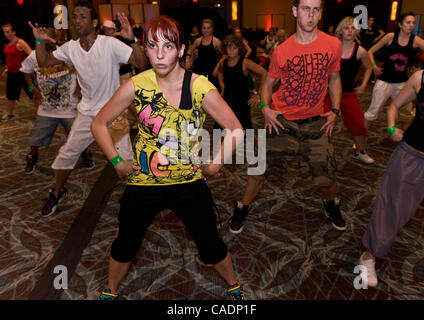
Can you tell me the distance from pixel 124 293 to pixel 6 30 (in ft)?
16.4

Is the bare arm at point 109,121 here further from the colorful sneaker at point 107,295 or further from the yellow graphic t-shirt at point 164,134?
the colorful sneaker at point 107,295

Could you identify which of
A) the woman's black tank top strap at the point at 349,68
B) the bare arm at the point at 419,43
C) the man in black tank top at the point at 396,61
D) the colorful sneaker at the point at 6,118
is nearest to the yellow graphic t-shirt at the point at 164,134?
the woman's black tank top strap at the point at 349,68

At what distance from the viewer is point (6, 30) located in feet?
18.2

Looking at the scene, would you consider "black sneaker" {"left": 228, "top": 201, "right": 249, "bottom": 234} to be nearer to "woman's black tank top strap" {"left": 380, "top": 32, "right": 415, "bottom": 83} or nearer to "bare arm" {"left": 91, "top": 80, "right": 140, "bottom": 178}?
"bare arm" {"left": 91, "top": 80, "right": 140, "bottom": 178}

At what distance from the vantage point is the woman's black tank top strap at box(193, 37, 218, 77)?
17.7 ft

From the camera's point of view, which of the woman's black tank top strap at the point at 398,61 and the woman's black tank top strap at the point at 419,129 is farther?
the woman's black tank top strap at the point at 398,61

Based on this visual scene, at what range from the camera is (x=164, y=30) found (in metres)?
1.61

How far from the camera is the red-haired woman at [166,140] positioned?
5.51ft

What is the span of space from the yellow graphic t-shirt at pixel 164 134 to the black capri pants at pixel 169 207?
1.8 inches

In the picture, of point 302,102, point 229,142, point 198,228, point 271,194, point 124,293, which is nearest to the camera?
point 229,142

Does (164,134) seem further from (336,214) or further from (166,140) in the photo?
(336,214)

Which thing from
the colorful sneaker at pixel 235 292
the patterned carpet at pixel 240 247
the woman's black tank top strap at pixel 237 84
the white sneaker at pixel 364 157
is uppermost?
the woman's black tank top strap at pixel 237 84
